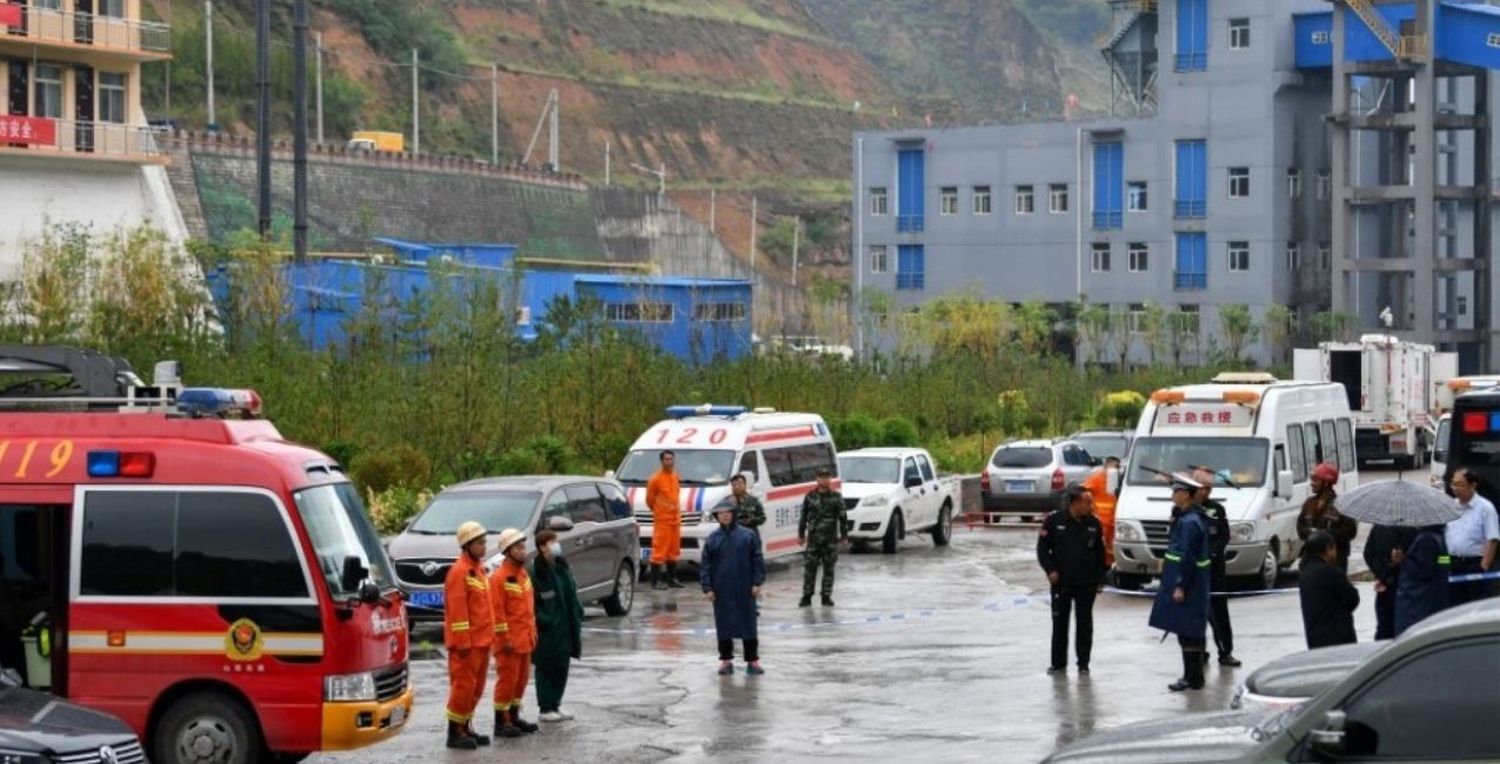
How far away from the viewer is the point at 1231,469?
28266mm

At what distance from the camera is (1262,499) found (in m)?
27.7

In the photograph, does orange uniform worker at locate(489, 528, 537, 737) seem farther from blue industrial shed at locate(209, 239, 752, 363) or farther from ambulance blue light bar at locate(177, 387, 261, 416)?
blue industrial shed at locate(209, 239, 752, 363)

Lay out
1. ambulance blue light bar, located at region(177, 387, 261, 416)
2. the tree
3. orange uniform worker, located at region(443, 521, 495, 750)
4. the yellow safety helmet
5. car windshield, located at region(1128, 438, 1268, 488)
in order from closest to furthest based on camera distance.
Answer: ambulance blue light bar, located at region(177, 387, 261, 416), the yellow safety helmet, orange uniform worker, located at region(443, 521, 495, 750), car windshield, located at region(1128, 438, 1268, 488), the tree

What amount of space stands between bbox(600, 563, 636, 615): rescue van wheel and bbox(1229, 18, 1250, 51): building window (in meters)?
62.4

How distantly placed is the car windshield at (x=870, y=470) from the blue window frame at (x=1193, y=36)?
173ft

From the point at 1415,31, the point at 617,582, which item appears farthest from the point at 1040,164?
the point at 617,582

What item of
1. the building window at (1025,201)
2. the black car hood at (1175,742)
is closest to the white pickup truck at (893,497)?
the black car hood at (1175,742)

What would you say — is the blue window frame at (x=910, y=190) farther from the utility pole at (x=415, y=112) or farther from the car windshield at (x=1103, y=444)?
the car windshield at (x=1103, y=444)

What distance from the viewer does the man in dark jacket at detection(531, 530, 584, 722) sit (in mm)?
17766

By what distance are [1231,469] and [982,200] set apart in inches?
→ 2529

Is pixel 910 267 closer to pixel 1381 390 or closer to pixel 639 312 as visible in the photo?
pixel 639 312

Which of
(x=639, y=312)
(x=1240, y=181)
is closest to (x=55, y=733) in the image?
(x=639, y=312)

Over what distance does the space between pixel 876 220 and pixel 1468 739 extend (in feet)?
285

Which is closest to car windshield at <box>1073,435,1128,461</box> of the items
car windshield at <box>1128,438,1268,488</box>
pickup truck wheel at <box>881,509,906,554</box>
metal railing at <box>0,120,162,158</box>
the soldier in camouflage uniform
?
pickup truck wheel at <box>881,509,906,554</box>
